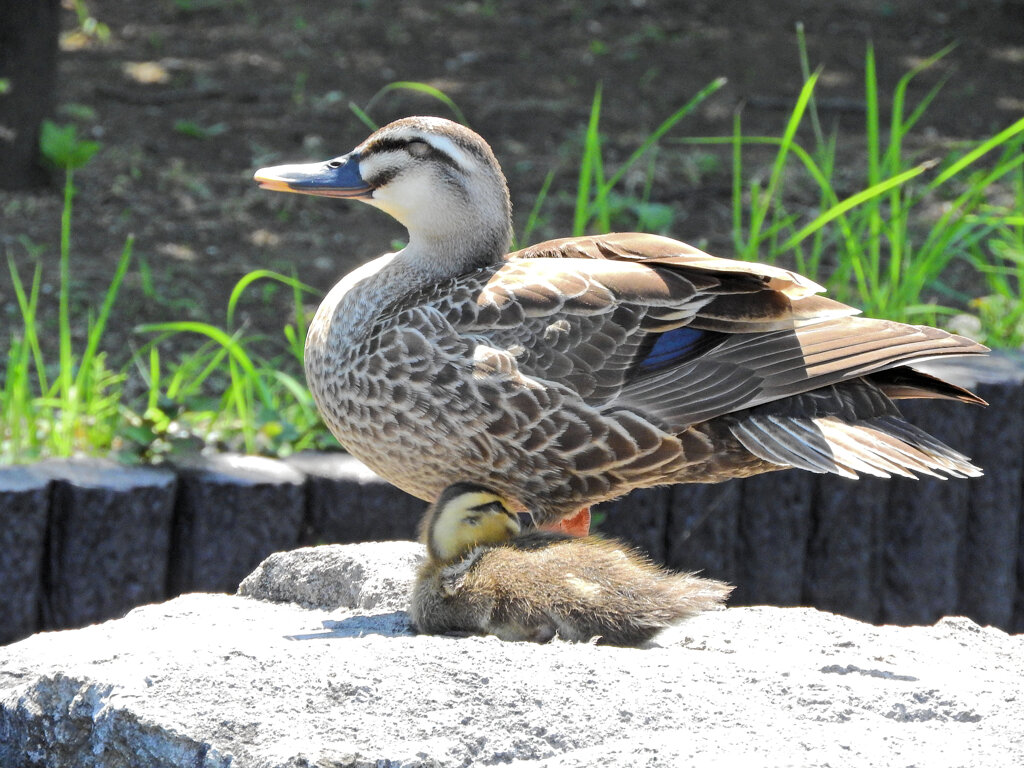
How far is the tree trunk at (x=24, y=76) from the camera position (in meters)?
7.40

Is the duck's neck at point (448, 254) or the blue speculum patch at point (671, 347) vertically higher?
the duck's neck at point (448, 254)

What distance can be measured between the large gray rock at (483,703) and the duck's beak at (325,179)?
129 cm

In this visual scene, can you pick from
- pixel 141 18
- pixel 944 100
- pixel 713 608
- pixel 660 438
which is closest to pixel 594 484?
pixel 660 438

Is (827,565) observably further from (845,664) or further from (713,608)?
(845,664)

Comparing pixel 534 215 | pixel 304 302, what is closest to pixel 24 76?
pixel 304 302

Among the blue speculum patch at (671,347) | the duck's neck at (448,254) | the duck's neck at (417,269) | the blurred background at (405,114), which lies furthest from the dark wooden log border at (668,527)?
the blue speculum patch at (671,347)

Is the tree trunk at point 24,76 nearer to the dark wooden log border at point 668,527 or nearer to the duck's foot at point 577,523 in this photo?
the dark wooden log border at point 668,527

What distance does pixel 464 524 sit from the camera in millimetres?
3385

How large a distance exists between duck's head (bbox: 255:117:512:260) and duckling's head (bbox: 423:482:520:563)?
0.83 m

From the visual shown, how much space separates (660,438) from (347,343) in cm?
88

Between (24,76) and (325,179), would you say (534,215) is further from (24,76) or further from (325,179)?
(24,76)

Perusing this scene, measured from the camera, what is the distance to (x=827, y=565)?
518cm

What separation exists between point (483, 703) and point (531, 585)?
54 centimetres

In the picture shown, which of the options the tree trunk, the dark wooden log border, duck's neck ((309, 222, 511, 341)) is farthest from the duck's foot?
the tree trunk
